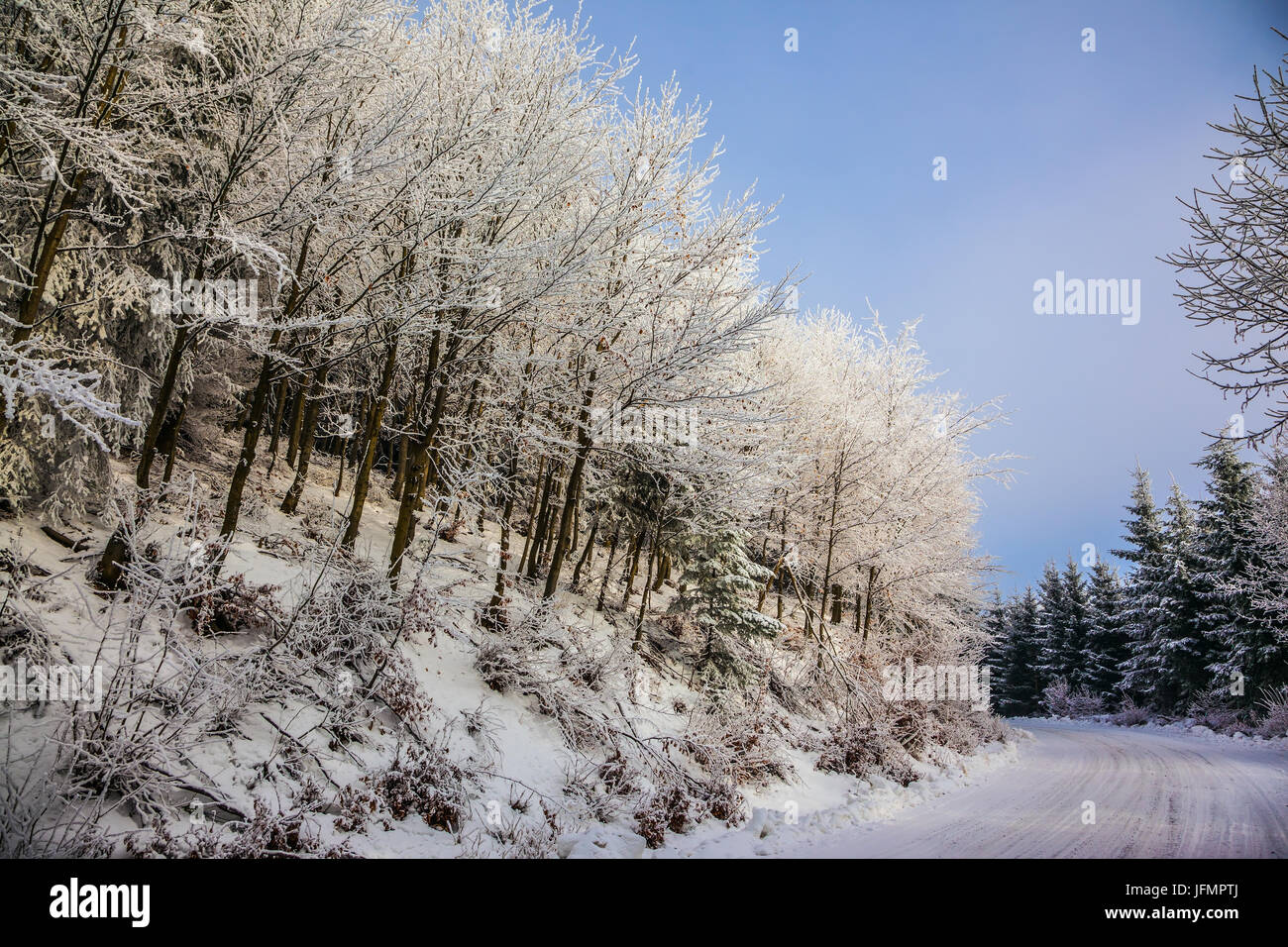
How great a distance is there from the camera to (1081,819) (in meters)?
7.48

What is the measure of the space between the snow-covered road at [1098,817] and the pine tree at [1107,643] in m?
24.6

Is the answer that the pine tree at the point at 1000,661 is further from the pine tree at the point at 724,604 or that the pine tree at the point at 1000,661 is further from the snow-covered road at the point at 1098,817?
the pine tree at the point at 724,604

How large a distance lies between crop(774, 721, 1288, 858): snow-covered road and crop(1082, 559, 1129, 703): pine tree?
2459cm

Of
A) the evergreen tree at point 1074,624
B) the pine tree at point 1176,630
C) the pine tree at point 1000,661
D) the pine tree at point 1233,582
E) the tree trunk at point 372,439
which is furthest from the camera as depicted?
the pine tree at point 1000,661

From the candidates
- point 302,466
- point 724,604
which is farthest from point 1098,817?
point 302,466

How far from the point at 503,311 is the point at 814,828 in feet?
27.8

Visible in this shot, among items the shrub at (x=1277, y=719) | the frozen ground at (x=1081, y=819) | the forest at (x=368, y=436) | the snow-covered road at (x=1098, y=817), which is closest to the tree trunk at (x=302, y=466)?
the forest at (x=368, y=436)

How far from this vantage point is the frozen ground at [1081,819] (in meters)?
6.17

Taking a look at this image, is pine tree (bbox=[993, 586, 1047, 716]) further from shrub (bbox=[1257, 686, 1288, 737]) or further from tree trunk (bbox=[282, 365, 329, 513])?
tree trunk (bbox=[282, 365, 329, 513])

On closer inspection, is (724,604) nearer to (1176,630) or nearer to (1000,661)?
(1176,630)

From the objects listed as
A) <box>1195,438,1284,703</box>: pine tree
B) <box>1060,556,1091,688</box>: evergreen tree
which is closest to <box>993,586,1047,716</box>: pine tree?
<box>1060,556,1091,688</box>: evergreen tree

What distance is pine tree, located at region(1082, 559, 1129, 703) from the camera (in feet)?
110
